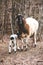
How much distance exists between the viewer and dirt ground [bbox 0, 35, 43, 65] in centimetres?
425

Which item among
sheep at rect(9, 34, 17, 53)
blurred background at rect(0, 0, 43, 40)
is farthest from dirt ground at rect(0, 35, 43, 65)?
blurred background at rect(0, 0, 43, 40)

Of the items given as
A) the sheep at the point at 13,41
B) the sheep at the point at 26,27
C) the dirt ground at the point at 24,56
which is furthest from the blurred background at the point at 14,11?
the dirt ground at the point at 24,56

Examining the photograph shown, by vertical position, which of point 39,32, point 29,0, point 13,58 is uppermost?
point 29,0

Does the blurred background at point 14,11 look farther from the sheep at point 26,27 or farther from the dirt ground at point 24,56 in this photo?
the dirt ground at point 24,56

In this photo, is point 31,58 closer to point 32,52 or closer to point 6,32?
point 32,52

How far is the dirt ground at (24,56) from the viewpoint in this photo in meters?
4.25

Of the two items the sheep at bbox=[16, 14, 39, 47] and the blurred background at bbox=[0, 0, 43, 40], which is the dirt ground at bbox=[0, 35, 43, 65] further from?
the blurred background at bbox=[0, 0, 43, 40]

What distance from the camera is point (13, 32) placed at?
472cm

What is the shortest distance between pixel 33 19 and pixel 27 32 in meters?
0.27

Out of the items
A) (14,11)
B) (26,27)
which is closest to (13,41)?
(26,27)

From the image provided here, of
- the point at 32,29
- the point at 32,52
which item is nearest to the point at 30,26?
the point at 32,29

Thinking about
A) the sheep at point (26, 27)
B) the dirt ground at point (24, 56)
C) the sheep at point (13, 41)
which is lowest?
the dirt ground at point (24, 56)

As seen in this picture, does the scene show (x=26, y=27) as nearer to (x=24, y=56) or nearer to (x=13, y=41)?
(x=13, y=41)

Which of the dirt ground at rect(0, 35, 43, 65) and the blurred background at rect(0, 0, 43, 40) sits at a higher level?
the blurred background at rect(0, 0, 43, 40)
